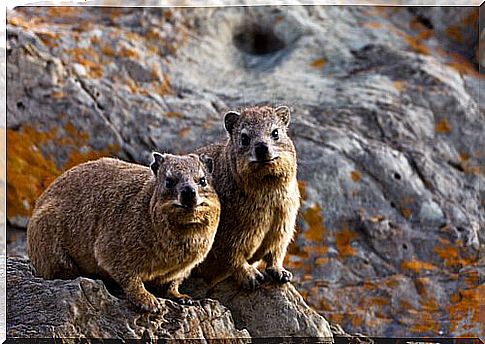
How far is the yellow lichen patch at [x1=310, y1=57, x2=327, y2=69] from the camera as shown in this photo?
322 inches

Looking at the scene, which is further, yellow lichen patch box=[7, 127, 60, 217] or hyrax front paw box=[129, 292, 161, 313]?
Answer: yellow lichen patch box=[7, 127, 60, 217]

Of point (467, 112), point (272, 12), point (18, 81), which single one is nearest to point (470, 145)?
point (467, 112)

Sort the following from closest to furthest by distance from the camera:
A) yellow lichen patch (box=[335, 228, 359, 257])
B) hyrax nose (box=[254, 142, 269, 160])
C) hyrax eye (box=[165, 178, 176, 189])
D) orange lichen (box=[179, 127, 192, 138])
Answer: hyrax eye (box=[165, 178, 176, 189]) < hyrax nose (box=[254, 142, 269, 160]) < yellow lichen patch (box=[335, 228, 359, 257]) < orange lichen (box=[179, 127, 192, 138])

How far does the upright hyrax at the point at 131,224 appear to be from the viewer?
13.6 feet

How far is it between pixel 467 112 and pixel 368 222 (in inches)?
58.5

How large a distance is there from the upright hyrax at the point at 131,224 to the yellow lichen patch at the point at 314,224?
2.86m

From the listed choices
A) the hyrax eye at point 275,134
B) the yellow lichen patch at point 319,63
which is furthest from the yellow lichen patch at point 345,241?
the hyrax eye at point 275,134

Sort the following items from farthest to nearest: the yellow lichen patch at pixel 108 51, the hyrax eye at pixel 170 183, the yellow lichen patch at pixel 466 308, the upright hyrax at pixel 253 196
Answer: the yellow lichen patch at pixel 108 51, the yellow lichen patch at pixel 466 308, the upright hyrax at pixel 253 196, the hyrax eye at pixel 170 183

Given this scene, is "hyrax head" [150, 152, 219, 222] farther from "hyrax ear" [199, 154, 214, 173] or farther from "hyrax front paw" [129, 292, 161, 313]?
"hyrax front paw" [129, 292, 161, 313]

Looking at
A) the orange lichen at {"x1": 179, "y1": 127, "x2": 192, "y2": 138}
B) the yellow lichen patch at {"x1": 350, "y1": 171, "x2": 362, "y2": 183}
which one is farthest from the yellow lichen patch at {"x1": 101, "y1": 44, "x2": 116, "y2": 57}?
the yellow lichen patch at {"x1": 350, "y1": 171, "x2": 362, "y2": 183}

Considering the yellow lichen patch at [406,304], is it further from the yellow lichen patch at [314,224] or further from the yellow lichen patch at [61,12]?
the yellow lichen patch at [61,12]

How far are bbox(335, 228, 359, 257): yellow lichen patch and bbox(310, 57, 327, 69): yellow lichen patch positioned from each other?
1641mm

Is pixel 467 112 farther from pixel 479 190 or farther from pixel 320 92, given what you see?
pixel 320 92

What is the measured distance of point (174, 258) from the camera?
13.9 ft
